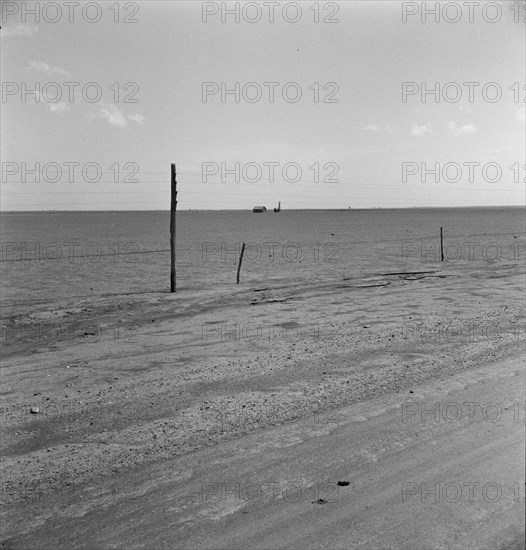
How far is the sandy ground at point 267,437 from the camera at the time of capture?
3.91m

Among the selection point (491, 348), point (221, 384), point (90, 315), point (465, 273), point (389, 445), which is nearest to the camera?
point (389, 445)

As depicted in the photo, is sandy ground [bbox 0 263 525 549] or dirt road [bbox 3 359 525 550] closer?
dirt road [bbox 3 359 525 550]

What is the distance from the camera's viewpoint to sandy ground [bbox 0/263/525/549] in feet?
12.8

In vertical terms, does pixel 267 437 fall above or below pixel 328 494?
above

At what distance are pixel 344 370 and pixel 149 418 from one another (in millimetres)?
2768

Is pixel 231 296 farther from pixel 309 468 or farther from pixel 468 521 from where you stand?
pixel 468 521

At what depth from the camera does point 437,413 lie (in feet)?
18.7

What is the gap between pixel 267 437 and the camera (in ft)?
17.4

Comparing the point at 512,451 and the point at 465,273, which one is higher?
the point at 465,273

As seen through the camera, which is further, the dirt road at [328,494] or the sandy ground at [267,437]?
the sandy ground at [267,437]

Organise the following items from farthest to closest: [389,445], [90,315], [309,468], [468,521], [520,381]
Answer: [90,315] < [520,381] < [389,445] < [309,468] < [468,521]

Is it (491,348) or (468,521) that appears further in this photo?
(491,348)

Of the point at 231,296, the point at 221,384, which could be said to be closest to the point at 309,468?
the point at 221,384

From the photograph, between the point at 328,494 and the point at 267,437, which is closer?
the point at 328,494
